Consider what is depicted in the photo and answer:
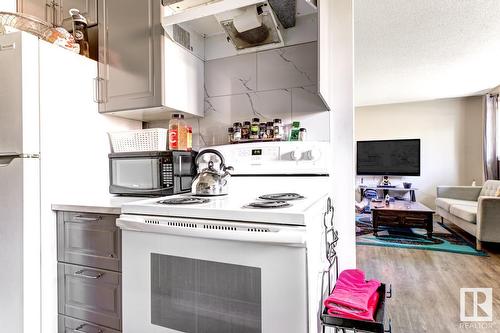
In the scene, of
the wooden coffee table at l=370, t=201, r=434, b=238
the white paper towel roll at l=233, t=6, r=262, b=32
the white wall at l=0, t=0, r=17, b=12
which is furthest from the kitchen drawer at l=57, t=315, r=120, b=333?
the wooden coffee table at l=370, t=201, r=434, b=238

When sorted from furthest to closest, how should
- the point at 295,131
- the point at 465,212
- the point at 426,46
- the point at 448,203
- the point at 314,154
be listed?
the point at 448,203 < the point at 465,212 < the point at 426,46 < the point at 295,131 < the point at 314,154

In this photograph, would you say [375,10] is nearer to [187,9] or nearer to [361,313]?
[187,9]

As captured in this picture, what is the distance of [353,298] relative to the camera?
108cm

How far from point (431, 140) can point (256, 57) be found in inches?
207

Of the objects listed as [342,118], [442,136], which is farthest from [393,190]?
[342,118]

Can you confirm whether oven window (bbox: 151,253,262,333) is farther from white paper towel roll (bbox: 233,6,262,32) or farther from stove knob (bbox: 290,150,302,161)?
white paper towel roll (bbox: 233,6,262,32)

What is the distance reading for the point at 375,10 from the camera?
254cm

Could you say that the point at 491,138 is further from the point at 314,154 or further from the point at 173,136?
the point at 173,136

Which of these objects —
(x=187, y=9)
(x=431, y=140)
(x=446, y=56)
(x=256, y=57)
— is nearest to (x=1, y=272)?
(x=187, y=9)

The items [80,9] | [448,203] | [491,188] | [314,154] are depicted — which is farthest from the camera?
[448,203]

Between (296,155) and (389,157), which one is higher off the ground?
(389,157)

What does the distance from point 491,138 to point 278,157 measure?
5516mm

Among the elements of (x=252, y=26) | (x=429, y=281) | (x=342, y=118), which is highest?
(x=252, y=26)

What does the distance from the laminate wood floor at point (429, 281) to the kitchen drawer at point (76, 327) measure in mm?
1691
